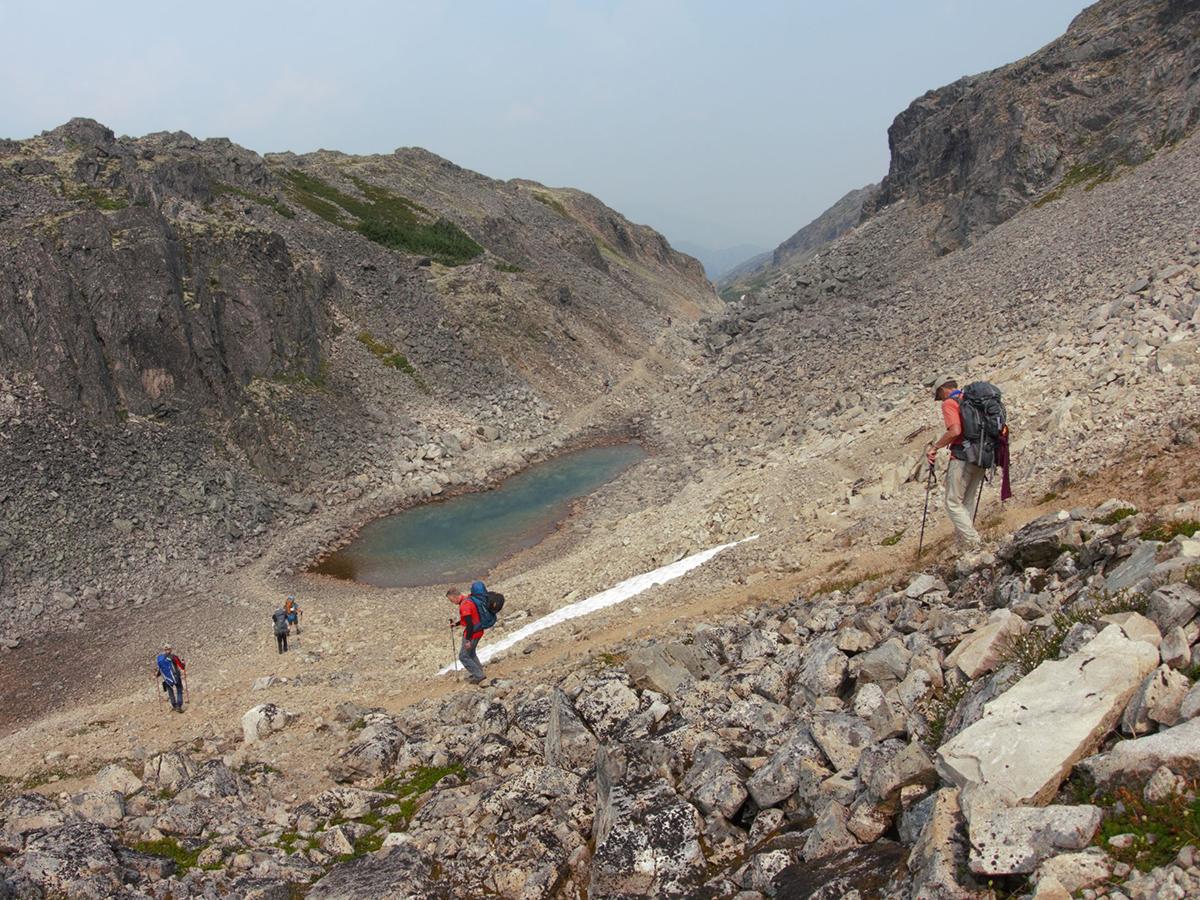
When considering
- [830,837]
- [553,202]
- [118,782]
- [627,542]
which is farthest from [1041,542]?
[553,202]

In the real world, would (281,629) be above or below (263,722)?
above

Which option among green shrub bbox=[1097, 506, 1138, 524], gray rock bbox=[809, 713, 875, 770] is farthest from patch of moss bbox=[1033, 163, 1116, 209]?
gray rock bbox=[809, 713, 875, 770]

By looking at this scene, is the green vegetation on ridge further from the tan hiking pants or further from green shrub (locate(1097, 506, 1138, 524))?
green shrub (locate(1097, 506, 1138, 524))

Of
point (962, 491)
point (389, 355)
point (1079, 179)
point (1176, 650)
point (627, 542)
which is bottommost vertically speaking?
point (627, 542)

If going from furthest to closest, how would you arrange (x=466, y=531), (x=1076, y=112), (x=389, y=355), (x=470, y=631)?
(x=1076, y=112) → (x=389, y=355) → (x=466, y=531) → (x=470, y=631)

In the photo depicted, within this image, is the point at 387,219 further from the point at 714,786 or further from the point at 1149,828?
the point at 1149,828

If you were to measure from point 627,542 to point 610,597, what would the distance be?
6.28 m

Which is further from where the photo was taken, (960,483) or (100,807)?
(960,483)

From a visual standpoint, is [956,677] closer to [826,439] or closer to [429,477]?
[826,439]

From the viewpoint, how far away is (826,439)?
2922 cm

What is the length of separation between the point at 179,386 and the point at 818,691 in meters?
33.3

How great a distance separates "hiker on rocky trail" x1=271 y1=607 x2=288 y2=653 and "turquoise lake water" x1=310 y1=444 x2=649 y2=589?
610 centimetres

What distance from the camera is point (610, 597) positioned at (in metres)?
20.6

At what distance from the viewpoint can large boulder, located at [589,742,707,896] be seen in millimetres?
6551
